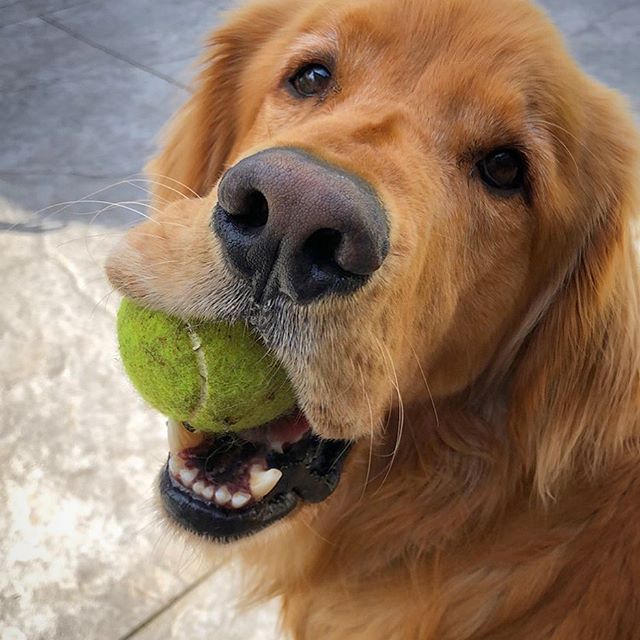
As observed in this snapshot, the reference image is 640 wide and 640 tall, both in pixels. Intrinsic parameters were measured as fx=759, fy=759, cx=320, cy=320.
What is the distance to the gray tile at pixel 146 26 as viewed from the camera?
5273 mm

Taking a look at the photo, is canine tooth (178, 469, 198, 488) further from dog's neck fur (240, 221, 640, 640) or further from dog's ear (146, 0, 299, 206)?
dog's ear (146, 0, 299, 206)

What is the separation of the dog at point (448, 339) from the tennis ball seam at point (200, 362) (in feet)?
0.18

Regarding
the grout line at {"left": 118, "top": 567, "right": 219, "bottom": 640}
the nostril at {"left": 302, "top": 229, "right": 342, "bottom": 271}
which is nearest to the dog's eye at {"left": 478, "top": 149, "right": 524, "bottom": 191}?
the nostril at {"left": 302, "top": 229, "right": 342, "bottom": 271}

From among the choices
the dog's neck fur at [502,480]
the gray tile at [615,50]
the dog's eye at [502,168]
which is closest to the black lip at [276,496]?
the dog's neck fur at [502,480]

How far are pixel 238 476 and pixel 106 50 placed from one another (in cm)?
429

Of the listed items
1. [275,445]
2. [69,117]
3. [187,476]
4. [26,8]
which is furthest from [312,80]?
[26,8]

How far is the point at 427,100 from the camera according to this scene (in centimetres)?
176

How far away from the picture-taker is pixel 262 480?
1723mm

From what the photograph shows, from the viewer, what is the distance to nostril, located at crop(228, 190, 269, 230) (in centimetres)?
130

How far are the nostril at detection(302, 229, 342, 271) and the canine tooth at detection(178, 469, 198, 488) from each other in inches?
27.8

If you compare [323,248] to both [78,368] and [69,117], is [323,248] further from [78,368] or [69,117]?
[69,117]

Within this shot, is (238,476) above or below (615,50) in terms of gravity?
above

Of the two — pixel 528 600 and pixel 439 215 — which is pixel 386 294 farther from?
pixel 528 600

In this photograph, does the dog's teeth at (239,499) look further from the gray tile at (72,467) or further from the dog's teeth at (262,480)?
the gray tile at (72,467)
